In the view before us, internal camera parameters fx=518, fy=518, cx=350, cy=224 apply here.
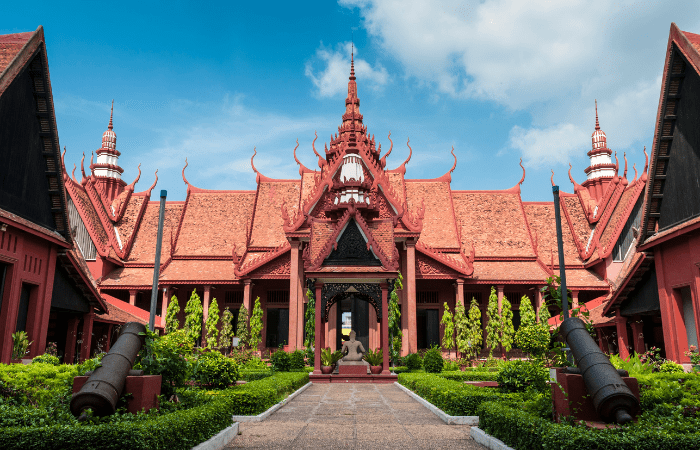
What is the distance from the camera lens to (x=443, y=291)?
2473 cm

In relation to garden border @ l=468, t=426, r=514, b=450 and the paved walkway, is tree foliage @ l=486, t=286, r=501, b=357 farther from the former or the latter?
garden border @ l=468, t=426, r=514, b=450

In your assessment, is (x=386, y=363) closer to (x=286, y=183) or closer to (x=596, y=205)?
(x=286, y=183)

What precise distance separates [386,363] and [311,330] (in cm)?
446

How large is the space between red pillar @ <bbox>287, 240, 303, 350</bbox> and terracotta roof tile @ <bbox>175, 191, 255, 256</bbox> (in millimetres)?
5534

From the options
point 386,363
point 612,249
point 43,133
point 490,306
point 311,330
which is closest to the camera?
point 43,133

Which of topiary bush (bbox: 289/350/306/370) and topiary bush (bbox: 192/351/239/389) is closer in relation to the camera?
topiary bush (bbox: 192/351/239/389)

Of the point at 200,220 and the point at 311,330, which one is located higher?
the point at 200,220

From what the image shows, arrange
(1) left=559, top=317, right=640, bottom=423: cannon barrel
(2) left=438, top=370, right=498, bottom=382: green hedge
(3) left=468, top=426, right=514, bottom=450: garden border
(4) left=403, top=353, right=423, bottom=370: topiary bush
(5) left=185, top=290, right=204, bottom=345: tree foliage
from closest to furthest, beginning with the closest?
(1) left=559, top=317, right=640, bottom=423: cannon barrel → (3) left=468, top=426, right=514, bottom=450: garden border → (2) left=438, top=370, right=498, bottom=382: green hedge → (4) left=403, top=353, right=423, bottom=370: topiary bush → (5) left=185, top=290, right=204, bottom=345: tree foliage

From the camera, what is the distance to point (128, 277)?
25297 mm

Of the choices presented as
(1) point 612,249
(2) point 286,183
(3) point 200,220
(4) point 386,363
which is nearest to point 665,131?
(4) point 386,363

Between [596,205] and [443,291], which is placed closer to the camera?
[443,291]

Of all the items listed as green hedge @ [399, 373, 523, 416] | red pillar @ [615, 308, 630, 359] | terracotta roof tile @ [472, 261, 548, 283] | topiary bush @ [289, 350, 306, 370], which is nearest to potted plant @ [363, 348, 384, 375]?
topiary bush @ [289, 350, 306, 370]

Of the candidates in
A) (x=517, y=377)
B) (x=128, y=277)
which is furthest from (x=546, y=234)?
(x=128, y=277)

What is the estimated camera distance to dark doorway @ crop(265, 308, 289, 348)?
2462cm
